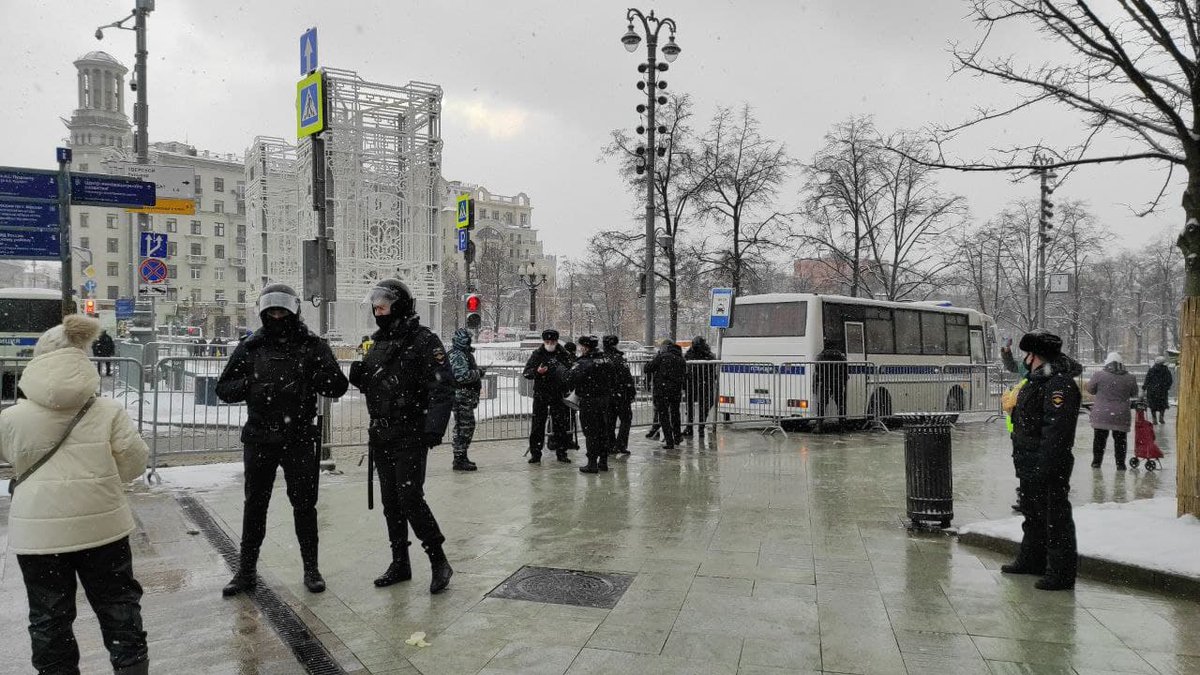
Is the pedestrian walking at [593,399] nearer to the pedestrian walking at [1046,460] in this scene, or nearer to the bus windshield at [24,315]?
the pedestrian walking at [1046,460]

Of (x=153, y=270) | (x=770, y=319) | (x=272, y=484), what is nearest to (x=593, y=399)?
(x=272, y=484)

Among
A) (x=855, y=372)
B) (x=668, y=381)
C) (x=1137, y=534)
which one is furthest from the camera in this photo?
(x=855, y=372)

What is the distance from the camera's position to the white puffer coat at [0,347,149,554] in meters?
3.36

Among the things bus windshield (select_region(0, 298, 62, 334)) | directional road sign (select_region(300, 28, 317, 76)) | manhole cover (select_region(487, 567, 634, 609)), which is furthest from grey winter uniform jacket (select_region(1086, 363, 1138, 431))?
bus windshield (select_region(0, 298, 62, 334))

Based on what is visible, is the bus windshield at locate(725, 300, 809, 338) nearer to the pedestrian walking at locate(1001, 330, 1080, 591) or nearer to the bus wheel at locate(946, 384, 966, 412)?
the bus wheel at locate(946, 384, 966, 412)

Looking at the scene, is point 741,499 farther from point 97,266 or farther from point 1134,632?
point 97,266

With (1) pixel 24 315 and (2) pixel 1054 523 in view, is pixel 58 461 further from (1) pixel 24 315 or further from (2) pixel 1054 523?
(1) pixel 24 315

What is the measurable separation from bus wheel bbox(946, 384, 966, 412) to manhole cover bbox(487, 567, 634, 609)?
1481 centimetres

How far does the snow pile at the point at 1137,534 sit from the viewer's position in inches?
215

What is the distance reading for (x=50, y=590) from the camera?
11.1 ft

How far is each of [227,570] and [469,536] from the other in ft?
6.24

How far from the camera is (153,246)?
54.4 feet

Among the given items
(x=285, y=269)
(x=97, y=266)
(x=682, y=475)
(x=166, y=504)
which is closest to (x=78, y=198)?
(x=166, y=504)

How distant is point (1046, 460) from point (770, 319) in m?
12.0
